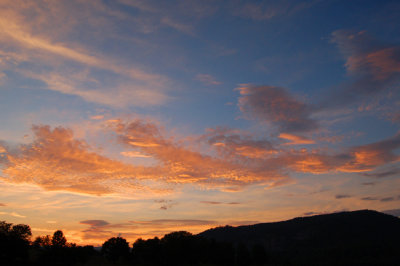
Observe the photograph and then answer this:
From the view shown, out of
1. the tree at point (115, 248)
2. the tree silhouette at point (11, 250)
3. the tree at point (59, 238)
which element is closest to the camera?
the tree silhouette at point (11, 250)

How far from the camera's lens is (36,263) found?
333 feet

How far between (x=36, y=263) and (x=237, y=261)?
107 meters

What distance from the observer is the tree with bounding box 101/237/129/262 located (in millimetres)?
171750

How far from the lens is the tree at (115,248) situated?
172 metres

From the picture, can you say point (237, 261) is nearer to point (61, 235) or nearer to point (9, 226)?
point (61, 235)

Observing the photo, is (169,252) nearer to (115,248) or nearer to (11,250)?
(115,248)

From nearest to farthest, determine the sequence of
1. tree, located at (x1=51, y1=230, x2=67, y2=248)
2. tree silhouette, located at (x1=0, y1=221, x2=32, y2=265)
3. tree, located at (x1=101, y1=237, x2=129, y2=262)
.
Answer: tree silhouette, located at (x1=0, y1=221, x2=32, y2=265)
tree, located at (x1=51, y1=230, x2=67, y2=248)
tree, located at (x1=101, y1=237, x2=129, y2=262)

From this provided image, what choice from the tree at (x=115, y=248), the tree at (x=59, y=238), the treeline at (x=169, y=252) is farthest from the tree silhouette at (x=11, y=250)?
the tree at (x=115, y=248)

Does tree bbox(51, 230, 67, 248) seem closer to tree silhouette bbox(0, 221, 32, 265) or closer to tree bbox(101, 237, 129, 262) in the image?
tree bbox(101, 237, 129, 262)

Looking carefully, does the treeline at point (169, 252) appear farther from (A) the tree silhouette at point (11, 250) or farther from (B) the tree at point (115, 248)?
(A) the tree silhouette at point (11, 250)

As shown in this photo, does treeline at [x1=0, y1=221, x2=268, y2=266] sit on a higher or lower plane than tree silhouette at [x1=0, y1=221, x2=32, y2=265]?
lower

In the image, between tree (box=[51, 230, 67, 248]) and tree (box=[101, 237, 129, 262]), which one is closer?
tree (box=[51, 230, 67, 248])

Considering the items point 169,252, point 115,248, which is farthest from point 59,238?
point 169,252

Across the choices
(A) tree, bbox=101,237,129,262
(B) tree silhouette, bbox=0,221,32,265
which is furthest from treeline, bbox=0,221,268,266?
(B) tree silhouette, bbox=0,221,32,265
